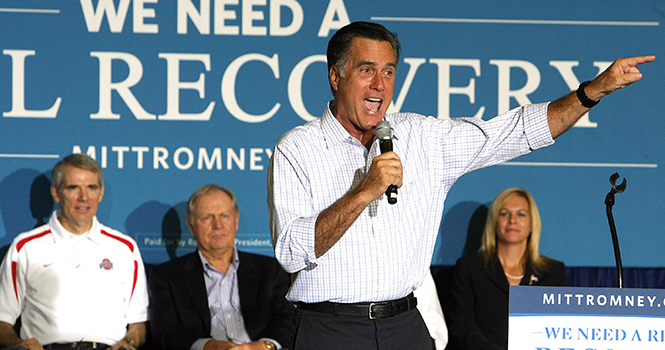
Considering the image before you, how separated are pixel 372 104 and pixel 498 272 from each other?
6.54 ft

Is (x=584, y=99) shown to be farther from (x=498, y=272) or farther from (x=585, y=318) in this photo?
(x=498, y=272)

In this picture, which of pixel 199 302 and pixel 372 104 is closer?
pixel 372 104

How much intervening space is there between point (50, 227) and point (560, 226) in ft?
9.42

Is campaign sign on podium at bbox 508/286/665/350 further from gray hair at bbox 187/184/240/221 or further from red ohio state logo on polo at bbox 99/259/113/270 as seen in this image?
red ohio state logo on polo at bbox 99/259/113/270

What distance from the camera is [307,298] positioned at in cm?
190

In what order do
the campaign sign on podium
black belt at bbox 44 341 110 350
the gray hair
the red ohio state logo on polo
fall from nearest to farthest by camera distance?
the campaign sign on podium < black belt at bbox 44 341 110 350 < the red ohio state logo on polo < the gray hair

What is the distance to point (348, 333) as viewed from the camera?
6.08 ft

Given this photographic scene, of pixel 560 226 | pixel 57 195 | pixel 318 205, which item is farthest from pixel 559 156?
pixel 57 195

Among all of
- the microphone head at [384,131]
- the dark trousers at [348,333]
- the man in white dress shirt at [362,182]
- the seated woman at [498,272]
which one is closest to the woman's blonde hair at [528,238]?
the seated woman at [498,272]

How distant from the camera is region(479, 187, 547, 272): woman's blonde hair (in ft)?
12.2

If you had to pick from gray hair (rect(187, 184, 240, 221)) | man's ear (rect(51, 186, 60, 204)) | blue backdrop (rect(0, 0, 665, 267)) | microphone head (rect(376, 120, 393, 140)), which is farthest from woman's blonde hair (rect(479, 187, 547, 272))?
man's ear (rect(51, 186, 60, 204))

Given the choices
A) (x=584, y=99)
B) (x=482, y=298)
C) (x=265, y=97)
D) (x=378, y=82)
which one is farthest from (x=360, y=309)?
(x=265, y=97)

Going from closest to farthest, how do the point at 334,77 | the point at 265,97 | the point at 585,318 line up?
the point at 585,318 < the point at 334,77 < the point at 265,97

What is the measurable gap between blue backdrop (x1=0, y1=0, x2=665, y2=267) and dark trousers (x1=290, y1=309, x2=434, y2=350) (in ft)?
6.82
